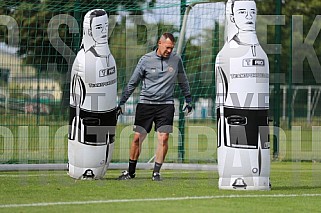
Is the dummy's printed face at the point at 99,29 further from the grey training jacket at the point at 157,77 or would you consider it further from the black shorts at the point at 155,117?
the black shorts at the point at 155,117

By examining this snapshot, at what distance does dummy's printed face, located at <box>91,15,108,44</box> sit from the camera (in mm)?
12625

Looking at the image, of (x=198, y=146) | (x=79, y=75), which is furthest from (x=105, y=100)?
(x=198, y=146)

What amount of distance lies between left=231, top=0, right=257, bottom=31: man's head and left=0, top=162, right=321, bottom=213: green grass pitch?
2.06 metres

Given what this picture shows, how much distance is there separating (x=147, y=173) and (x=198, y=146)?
6.76 meters

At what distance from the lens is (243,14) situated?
11133mm

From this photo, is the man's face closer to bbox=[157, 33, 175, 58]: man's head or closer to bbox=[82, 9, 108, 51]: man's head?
bbox=[157, 33, 175, 58]: man's head

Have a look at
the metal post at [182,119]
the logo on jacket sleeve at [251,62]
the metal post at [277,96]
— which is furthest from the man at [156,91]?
the metal post at [277,96]

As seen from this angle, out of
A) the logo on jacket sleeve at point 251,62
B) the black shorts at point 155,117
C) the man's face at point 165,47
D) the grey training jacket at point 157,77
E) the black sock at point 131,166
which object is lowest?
the black sock at point 131,166

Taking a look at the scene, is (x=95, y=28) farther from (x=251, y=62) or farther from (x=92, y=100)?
(x=251, y=62)

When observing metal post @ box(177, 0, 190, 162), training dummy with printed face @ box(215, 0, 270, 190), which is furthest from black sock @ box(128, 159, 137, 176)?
metal post @ box(177, 0, 190, 162)

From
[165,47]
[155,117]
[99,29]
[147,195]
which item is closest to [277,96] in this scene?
[155,117]

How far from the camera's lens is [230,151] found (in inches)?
439

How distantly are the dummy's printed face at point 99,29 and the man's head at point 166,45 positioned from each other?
2.68 feet

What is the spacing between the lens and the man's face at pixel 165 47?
12.8 meters
